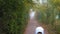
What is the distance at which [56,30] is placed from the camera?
853 centimetres

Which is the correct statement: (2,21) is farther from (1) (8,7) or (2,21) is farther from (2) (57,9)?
(2) (57,9)

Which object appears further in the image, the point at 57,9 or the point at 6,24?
the point at 57,9

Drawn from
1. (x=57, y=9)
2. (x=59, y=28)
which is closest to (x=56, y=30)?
(x=59, y=28)

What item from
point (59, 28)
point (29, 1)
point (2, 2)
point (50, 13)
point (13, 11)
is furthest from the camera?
point (50, 13)

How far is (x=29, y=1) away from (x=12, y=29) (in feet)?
3.61

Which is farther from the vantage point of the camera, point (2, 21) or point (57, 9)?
point (57, 9)

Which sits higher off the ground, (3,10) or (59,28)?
(3,10)

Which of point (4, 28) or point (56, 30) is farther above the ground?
point (4, 28)

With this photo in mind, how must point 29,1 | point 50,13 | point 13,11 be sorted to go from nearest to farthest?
point 13,11 → point 29,1 → point 50,13

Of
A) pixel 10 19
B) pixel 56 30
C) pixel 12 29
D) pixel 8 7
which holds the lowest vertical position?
pixel 56 30

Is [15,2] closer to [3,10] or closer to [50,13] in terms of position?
[3,10]

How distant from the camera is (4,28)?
494cm

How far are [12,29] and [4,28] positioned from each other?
0.44 metres

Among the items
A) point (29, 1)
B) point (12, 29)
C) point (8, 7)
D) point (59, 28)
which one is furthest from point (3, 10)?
point (59, 28)
